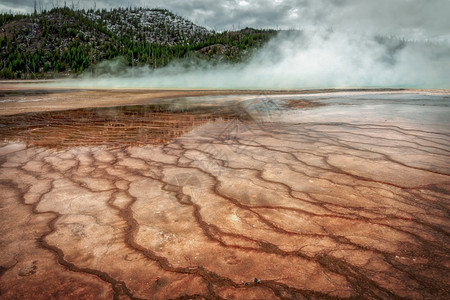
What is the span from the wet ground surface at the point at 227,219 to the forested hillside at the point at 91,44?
196 feet

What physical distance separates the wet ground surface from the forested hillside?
196ft

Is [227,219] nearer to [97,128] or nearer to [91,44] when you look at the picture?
[97,128]

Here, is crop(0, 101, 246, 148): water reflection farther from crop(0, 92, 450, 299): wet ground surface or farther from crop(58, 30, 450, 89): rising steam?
crop(58, 30, 450, 89): rising steam

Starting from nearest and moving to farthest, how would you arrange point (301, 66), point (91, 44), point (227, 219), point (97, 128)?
point (227, 219), point (97, 128), point (301, 66), point (91, 44)

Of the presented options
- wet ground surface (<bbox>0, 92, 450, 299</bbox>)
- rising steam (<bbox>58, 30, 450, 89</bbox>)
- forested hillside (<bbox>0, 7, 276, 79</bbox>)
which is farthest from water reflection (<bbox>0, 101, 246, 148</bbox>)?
forested hillside (<bbox>0, 7, 276, 79</bbox>)

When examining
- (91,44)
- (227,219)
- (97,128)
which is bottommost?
(227,219)

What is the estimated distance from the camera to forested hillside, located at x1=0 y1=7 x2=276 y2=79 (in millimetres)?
59588

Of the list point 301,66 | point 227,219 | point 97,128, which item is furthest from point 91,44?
point 227,219

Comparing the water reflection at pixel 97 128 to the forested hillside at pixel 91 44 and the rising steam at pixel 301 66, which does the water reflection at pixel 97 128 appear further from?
the forested hillside at pixel 91 44

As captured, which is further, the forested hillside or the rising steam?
the forested hillside

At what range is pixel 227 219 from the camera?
6.11 feet

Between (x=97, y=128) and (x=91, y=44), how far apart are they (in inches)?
3173

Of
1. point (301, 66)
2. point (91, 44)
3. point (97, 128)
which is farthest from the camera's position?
point (91, 44)

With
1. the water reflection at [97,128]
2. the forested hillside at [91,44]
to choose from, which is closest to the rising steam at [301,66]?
the forested hillside at [91,44]
